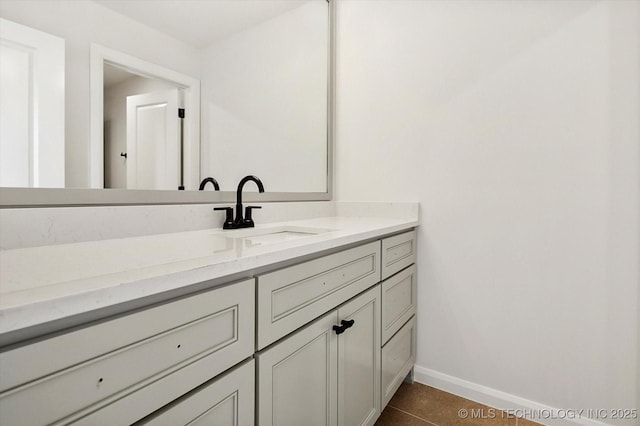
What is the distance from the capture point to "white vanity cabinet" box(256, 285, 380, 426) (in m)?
0.76

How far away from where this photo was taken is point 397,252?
1.46 m

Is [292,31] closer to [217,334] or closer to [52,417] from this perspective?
[217,334]

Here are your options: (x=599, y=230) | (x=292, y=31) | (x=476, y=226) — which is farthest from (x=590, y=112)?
(x=292, y=31)

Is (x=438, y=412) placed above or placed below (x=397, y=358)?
below

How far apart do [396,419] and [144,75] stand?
1694 mm

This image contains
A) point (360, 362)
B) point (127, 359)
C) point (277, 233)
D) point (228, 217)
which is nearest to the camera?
point (127, 359)

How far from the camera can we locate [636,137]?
1.18 metres

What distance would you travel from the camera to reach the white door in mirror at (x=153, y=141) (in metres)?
0.98

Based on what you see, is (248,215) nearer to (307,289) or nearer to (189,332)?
(307,289)

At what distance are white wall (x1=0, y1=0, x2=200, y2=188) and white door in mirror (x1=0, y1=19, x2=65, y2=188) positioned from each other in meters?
0.02

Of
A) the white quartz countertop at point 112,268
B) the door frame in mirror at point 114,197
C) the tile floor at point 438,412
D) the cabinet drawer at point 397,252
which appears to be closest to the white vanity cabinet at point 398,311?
the cabinet drawer at point 397,252

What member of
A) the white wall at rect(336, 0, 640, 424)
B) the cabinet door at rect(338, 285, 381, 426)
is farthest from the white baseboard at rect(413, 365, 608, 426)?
the cabinet door at rect(338, 285, 381, 426)

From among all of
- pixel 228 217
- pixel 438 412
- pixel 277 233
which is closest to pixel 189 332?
pixel 228 217

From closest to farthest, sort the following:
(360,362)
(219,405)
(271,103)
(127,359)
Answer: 1. (127,359)
2. (219,405)
3. (360,362)
4. (271,103)
